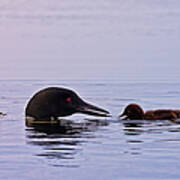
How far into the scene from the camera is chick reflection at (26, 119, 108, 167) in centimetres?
961

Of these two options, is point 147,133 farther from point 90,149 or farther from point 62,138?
point 90,149

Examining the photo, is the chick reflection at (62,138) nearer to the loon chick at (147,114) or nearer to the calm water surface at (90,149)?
the calm water surface at (90,149)

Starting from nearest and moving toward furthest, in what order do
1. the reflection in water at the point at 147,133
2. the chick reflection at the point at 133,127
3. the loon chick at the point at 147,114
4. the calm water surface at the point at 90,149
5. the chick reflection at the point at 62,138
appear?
the calm water surface at the point at 90,149 < the chick reflection at the point at 62,138 < the reflection in water at the point at 147,133 < the chick reflection at the point at 133,127 < the loon chick at the point at 147,114

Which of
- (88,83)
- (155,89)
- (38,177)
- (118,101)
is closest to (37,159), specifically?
(38,177)

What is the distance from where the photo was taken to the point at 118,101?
59.2ft

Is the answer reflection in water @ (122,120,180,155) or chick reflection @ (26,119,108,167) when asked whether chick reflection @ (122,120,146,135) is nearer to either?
reflection in water @ (122,120,180,155)

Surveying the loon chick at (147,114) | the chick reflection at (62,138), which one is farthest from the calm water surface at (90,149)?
the loon chick at (147,114)

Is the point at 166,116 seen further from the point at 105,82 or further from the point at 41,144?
the point at 105,82

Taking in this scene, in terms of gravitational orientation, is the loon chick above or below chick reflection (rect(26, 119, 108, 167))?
above

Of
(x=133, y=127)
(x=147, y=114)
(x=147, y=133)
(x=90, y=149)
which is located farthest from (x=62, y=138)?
(x=147, y=114)

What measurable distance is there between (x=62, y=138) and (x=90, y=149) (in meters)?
1.17

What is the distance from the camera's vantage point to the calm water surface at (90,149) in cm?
874

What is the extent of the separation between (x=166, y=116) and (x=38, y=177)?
6095 mm

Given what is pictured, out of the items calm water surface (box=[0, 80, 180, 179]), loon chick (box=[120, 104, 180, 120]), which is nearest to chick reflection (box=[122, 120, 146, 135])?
calm water surface (box=[0, 80, 180, 179])
